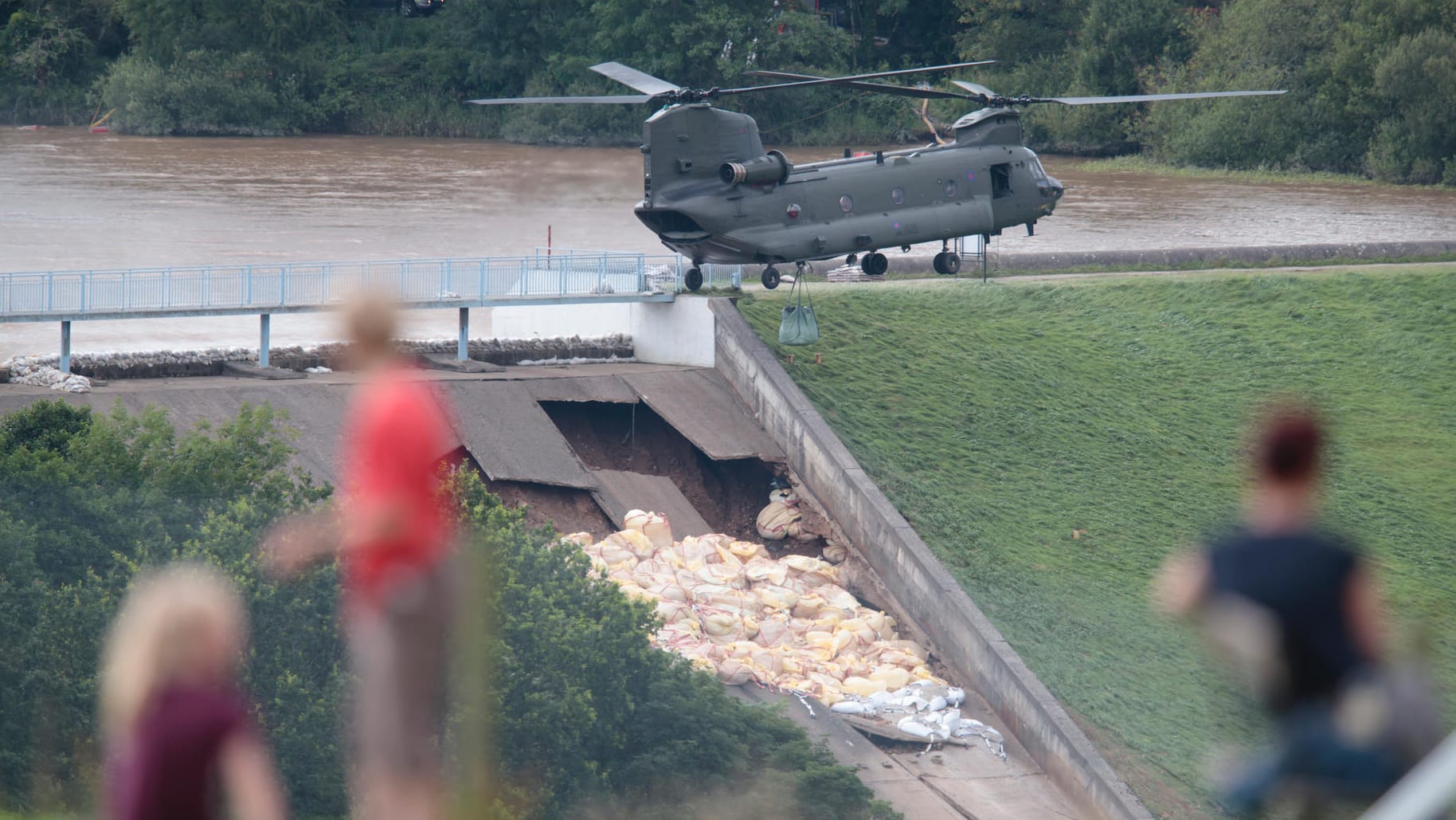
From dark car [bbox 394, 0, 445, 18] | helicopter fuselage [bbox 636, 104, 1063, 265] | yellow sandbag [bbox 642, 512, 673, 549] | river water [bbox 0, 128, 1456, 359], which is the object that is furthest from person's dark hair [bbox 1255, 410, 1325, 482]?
dark car [bbox 394, 0, 445, 18]

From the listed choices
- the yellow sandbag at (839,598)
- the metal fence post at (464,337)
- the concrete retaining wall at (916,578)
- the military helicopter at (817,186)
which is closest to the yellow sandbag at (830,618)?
the yellow sandbag at (839,598)

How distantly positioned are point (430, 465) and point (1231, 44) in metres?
57.1

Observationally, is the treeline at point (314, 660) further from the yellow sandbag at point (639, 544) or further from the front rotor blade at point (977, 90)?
the front rotor blade at point (977, 90)

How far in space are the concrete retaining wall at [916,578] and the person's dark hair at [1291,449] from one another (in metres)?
13.5

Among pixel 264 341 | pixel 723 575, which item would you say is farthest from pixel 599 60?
pixel 723 575

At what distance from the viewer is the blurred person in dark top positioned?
3770 mm

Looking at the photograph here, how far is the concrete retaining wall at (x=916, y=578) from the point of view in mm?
17141

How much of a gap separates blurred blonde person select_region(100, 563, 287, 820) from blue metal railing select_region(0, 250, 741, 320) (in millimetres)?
16913

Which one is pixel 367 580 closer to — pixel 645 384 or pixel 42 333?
pixel 645 384

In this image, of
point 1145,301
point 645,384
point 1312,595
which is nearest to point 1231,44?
point 1145,301

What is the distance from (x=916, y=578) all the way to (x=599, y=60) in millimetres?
47778

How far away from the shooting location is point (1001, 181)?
24266 mm

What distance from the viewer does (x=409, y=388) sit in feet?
8.36

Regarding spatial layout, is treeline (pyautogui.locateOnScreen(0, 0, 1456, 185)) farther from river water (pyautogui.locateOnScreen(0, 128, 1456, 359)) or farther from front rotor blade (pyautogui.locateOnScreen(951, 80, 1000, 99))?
front rotor blade (pyautogui.locateOnScreen(951, 80, 1000, 99))
